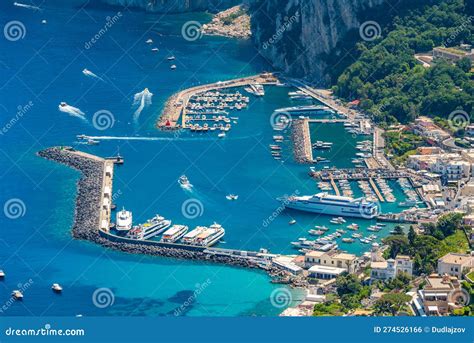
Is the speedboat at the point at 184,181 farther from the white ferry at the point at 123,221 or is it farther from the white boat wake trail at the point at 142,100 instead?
the white boat wake trail at the point at 142,100

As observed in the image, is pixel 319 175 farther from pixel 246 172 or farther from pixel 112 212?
pixel 112 212

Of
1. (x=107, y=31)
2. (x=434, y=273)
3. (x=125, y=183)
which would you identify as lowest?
(x=434, y=273)

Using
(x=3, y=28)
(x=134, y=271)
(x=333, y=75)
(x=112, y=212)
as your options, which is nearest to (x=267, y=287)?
(x=134, y=271)

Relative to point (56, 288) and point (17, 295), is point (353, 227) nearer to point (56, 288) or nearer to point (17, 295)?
point (56, 288)

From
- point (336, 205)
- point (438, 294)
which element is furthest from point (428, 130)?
point (438, 294)

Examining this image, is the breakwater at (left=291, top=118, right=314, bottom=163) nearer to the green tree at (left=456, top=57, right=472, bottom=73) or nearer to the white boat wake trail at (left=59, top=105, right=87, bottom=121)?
the green tree at (left=456, top=57, right=472, bottom=73)

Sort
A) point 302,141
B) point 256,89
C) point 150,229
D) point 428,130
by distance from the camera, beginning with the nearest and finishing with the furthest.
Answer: point 150,229
point 428,130
point 302,141
point 256,89
